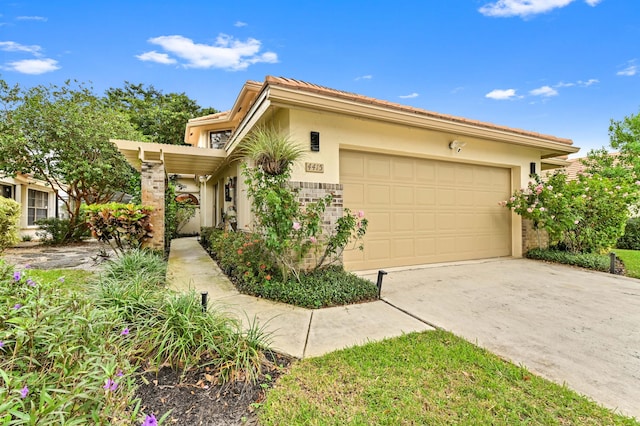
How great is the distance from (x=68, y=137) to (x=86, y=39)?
4.21 meters

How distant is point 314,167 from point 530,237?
6.81m

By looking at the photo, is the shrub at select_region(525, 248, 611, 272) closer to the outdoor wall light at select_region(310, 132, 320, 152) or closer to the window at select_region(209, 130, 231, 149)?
the outdoor wall light at select_region(310, 132, 320, 152)

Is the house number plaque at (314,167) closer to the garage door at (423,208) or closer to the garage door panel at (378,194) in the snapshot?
the garage door at (423,208)

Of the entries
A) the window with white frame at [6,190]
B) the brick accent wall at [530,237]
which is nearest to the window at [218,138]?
the window with white frame at [6,190]

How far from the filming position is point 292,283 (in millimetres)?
4621

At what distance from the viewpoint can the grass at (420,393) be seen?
1.91 m

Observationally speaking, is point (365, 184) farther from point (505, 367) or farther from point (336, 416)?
point (336, 416)

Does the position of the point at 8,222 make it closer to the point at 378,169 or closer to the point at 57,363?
the point at 57,363

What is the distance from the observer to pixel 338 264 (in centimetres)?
544

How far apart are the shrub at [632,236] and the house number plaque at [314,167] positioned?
1356cm

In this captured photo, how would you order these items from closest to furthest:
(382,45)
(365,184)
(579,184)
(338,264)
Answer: (338,264) → (365,184) → (579,184) → (382,45)

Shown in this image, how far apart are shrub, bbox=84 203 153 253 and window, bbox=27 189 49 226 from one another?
39.6 feet

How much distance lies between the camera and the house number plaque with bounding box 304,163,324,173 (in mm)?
5242

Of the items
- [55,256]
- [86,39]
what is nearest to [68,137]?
[86,39]
